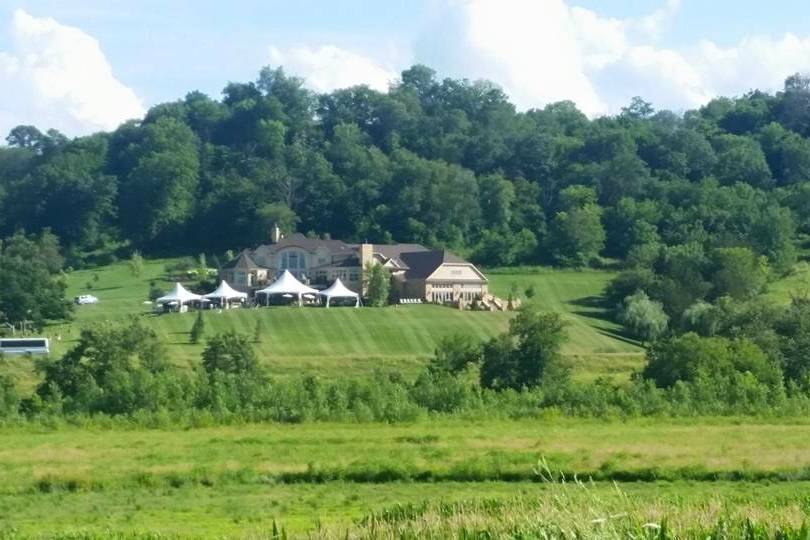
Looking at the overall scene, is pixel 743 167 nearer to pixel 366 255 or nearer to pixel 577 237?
pixel 577 237

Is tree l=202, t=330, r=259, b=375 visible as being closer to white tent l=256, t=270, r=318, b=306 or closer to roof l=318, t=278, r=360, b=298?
white tent l=256, t=270, r=318, b=306

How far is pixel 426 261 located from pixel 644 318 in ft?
62.8

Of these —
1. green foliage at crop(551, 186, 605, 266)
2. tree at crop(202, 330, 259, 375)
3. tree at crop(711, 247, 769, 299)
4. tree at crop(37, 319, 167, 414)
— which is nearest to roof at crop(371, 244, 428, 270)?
green foliage at crop(551, 186, 605, 266)

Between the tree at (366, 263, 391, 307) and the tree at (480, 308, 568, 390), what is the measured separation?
100 ft

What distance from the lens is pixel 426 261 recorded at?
9006 centimetres

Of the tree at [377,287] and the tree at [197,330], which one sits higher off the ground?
the tree at [377,287]

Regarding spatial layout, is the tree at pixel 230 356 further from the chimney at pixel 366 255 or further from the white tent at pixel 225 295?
the chimney at pixel 366 255

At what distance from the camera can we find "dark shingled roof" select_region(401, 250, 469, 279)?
3477 inches

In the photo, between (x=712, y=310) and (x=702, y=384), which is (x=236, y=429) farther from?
(x=712, y=310)

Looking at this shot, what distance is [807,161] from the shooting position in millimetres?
115812

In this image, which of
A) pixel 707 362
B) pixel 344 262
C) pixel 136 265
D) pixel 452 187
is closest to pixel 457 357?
pixel 707 362

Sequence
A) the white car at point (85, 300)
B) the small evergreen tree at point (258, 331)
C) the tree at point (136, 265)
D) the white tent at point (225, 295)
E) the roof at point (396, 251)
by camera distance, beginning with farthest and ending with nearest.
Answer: the tree at point (136, 265) < the roof at point (396, 251) < the white car at point (85, 300) < the white tent at point (225, 295) < the small evergreen tree at point (258, 331)

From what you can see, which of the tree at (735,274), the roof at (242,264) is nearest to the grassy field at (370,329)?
the roof at (242,264)

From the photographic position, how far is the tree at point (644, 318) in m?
73.6
